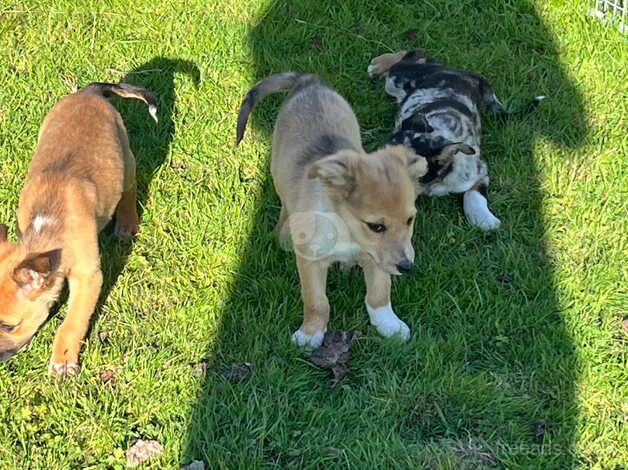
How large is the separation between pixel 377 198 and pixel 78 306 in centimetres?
175

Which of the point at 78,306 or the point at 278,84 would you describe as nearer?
the point at 78,306

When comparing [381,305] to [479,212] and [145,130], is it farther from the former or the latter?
[145,130]

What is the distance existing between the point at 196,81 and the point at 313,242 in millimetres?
2529

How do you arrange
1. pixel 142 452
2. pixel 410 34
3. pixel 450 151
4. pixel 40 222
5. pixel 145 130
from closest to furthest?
pixel 142 452 → pixel 40 222 → pixel 450 151 → pixel 145 130 → pixel 410 34

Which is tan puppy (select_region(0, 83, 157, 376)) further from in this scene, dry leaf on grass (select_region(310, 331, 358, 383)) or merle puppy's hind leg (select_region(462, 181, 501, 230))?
merle puppy's hind leg (select_region(462, 181, 501, 230))

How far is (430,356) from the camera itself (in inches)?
154

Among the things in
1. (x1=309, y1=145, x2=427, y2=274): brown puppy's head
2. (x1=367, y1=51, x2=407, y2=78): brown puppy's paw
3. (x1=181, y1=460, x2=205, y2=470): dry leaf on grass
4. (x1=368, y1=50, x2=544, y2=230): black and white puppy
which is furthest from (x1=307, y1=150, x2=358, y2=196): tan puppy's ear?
(x1=367, y1=51, x2=407, y2=78): brown puppy's paw

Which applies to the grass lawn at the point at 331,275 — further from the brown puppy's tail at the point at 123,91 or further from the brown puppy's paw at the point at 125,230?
the brown puppy's tail at the point at 123,91

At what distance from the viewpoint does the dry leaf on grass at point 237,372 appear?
3922mm

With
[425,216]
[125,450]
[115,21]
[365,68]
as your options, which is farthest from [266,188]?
[115,21]

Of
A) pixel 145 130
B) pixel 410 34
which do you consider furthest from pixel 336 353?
pixel 410 34

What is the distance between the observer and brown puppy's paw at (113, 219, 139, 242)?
4.74 meters

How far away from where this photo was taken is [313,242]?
3896 mm

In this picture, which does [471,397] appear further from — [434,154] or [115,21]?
[115,21]
